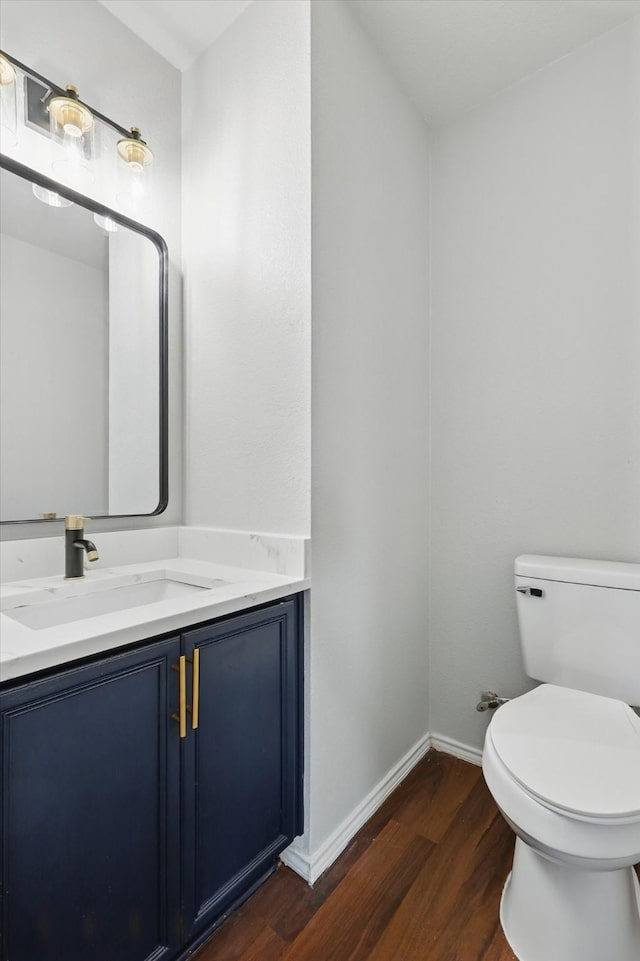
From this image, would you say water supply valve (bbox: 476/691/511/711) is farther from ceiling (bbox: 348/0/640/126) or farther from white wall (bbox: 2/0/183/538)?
ceiling (bbox: 348/0/640/126)

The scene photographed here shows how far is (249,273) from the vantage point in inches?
56.4

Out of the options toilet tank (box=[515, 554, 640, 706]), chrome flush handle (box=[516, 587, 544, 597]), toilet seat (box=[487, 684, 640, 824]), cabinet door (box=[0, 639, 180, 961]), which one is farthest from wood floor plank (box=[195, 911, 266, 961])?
chrome flush handle (box=[516, 587, 544, 597])

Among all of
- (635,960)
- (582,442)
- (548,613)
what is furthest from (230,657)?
(582,442)

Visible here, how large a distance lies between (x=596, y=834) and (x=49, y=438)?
61.9 inches

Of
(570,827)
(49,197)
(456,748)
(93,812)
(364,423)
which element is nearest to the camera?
(93,812)

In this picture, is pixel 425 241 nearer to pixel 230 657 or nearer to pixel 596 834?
pixel 230 657

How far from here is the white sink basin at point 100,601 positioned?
1.09 metres

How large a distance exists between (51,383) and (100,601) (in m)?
0.61

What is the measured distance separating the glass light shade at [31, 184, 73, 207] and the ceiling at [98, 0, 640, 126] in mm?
654

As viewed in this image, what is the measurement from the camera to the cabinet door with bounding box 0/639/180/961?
750mm

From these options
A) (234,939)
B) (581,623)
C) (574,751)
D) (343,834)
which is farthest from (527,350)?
(234,939)

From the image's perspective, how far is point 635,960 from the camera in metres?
1.04

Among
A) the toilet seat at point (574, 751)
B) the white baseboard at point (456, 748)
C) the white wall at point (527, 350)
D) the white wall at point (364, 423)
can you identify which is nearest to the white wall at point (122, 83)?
the white wall at point (364, 423)

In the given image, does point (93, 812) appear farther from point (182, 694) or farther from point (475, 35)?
point (475, 35)
